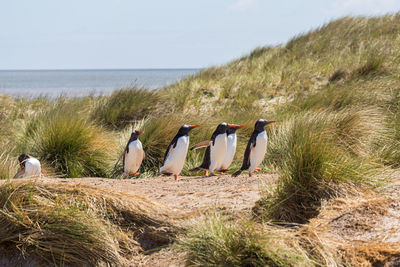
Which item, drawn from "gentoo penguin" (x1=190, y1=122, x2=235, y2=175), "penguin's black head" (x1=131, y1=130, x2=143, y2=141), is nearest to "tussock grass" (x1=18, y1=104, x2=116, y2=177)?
"penguin's black head" (x1=131, y1=130, x2=143, y2=141)

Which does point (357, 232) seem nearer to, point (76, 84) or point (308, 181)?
point (308, 181)

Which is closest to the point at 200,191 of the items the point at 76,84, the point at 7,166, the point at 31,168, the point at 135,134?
the point at 135,134

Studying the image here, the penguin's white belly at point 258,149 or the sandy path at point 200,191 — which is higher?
the penguin's white belly at point 258,149

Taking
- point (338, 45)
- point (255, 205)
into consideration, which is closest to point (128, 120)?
point (255, 205)

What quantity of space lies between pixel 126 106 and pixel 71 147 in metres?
2.45

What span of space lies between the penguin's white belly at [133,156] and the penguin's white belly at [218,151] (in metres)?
0.90

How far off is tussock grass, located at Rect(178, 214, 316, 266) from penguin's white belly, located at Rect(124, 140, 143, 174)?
Result: 2.95 metres

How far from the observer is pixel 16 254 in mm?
3932

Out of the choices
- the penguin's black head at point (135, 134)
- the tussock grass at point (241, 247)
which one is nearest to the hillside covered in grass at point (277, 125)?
the tussock grass at point (241, 247)

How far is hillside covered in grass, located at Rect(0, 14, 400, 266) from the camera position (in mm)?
3428

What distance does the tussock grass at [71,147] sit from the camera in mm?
7238

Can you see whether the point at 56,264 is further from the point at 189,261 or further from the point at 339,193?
the point at 339,193

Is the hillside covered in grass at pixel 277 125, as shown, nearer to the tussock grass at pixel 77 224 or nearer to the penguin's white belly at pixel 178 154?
the tussock grass at pixel 77 224

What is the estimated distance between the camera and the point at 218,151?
19.8ft
